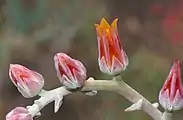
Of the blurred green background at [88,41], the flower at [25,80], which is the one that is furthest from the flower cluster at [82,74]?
the blurred green background at [88,41]

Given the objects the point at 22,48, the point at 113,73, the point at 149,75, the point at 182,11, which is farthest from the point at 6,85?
the point at 113,73

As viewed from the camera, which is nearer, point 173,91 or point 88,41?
point 173,91

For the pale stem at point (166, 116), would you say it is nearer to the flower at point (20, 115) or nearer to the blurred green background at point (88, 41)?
the flower at point (20, 115)

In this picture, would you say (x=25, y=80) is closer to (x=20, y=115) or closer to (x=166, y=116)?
(x=20, y=115)

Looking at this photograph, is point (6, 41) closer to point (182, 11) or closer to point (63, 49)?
point (63, 49)

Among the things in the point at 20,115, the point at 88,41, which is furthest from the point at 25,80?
the point at 88,41

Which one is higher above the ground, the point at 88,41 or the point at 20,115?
the point at 20,115

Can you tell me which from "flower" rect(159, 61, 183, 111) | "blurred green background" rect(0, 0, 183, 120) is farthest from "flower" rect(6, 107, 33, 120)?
"blurred green background" rect(0, 0, 183, 120)
